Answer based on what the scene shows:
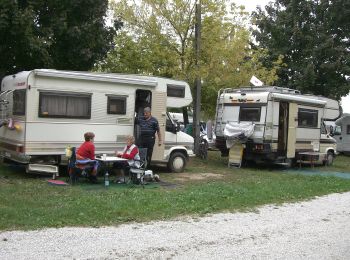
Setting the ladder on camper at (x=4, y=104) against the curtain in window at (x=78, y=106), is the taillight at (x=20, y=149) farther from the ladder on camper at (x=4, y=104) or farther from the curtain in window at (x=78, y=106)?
the curtain in window at (x=78, y=106)

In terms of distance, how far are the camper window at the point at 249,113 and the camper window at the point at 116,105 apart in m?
5.39

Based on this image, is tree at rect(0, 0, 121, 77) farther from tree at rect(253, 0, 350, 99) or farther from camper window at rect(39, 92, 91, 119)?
tree at rect(253, 0, 350, 99)

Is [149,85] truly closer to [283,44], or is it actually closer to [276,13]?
[283,44]

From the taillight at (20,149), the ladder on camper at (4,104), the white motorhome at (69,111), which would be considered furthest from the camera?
the ladder on camper at (4,104)

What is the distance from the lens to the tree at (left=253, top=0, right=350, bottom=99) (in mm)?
26438

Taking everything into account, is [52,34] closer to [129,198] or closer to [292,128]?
[129,198]

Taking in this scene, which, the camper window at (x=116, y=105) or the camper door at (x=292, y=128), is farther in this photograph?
the camper door at (x=292, y=128)

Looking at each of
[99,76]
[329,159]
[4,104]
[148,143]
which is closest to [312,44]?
[329,159]

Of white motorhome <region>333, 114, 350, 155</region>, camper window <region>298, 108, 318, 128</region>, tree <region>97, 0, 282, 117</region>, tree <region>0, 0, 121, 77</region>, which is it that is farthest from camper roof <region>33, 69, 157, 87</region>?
white motorhome <region>333, 114, 350, 155</region>

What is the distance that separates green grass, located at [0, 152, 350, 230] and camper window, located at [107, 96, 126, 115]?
2.22m

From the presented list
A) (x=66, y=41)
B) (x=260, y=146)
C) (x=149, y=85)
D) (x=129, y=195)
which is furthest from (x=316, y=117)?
(x=129, y=195)

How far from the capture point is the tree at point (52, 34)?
13.5 meters

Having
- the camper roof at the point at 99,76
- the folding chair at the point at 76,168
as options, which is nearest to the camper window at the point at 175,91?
the camper roof at the point at 99,76

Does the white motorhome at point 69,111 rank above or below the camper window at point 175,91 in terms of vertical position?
below
